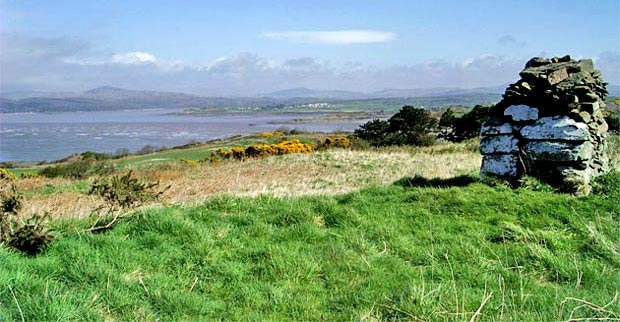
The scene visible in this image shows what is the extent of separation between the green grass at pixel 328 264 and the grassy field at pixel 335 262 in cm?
2

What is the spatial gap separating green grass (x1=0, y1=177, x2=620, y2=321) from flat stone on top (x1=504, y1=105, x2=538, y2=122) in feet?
7.36

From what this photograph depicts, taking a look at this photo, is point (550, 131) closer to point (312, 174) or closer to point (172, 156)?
point (312, 174)

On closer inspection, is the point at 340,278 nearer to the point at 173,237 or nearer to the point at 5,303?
the point at 173,237

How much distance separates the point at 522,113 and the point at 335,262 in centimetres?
633

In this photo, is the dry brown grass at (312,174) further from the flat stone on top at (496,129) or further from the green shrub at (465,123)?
the green shrub at (465,123)

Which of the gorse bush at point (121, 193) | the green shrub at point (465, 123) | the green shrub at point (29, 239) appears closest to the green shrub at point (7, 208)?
the green shrub at point (29, 239)

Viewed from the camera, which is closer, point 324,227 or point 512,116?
point 324,227

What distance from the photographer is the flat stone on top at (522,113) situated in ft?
32.1

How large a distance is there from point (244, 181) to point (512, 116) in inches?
277

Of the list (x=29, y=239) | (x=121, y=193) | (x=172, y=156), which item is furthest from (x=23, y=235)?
(x=172, y=156)

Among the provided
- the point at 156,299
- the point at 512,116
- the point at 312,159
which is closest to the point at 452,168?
the point at 512,116

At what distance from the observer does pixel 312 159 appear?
784 inches

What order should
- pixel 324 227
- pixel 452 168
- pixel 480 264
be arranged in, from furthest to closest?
pixel 452 168 < pixel 324 227 < pixel 480 264

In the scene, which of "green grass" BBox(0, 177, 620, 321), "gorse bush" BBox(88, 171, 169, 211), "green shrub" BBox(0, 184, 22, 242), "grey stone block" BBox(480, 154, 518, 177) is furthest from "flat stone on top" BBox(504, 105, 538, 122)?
"green shrub" BBox(0, 184, 22, 242)
